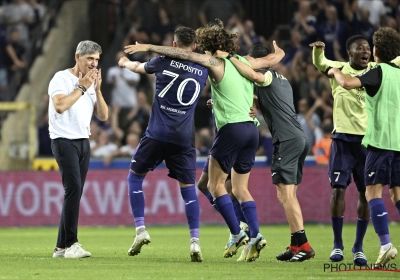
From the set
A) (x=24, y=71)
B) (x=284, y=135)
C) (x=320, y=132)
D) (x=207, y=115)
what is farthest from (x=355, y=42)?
(x=24, y=71)

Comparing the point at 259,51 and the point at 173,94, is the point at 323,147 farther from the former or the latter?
the point at 173,94

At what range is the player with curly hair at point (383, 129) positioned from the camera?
9.59 m

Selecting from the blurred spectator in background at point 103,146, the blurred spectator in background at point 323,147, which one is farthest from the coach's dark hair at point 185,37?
the blurred spectator in background at point 103,146

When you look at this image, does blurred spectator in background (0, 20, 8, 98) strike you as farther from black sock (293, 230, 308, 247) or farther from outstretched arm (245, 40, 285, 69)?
black sock (293, 230, 308, 247)

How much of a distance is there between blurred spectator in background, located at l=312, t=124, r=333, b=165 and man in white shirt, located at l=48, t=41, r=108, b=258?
7936mm

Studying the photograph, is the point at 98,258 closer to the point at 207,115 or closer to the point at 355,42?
the point at 355,42

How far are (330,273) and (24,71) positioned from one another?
50.5 feet

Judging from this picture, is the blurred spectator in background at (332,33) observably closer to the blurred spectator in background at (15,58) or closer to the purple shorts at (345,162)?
the blurred spectator in background at (15,58)

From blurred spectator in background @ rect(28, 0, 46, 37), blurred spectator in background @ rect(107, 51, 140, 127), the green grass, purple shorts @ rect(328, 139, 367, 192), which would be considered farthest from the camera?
blurred spectator in background @ rect(28, 0, 46, 37)

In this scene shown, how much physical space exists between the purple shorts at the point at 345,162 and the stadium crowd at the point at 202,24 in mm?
7837

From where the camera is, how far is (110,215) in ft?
61.7

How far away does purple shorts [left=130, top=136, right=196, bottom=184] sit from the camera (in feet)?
34.4

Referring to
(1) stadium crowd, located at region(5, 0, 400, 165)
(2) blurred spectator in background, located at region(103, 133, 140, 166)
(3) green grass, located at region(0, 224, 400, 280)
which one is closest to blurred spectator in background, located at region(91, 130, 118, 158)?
(1) stadium crowd, located at region(5, 0, 400, 165)

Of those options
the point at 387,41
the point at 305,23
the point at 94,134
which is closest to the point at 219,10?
the point at 305,23
